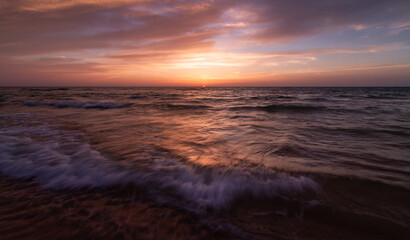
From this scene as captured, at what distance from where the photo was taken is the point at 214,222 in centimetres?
201

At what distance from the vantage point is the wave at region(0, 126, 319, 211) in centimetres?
252

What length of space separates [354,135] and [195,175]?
5.55 metres

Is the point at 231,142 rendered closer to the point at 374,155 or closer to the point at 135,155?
the point at 135,155

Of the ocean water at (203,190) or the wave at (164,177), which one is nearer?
the ocean water at (203,190)

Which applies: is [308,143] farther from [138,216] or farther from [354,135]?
[138,216]

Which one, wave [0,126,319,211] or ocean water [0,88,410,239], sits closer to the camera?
ocean water [0,88,410,239]

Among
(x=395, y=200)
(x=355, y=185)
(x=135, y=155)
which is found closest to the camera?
(x=395, y=200)

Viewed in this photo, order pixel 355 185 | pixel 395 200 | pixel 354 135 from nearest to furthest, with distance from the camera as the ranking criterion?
pixel 395 200, pixel 355 185, pixel 354 135

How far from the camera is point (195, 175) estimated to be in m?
3.05

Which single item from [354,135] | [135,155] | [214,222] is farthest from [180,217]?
[354,135]

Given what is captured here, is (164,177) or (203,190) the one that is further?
(164,177)

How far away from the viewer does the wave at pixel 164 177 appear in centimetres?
252

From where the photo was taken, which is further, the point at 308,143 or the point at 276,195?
the point at 308,143

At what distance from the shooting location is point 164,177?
2.95 meters
